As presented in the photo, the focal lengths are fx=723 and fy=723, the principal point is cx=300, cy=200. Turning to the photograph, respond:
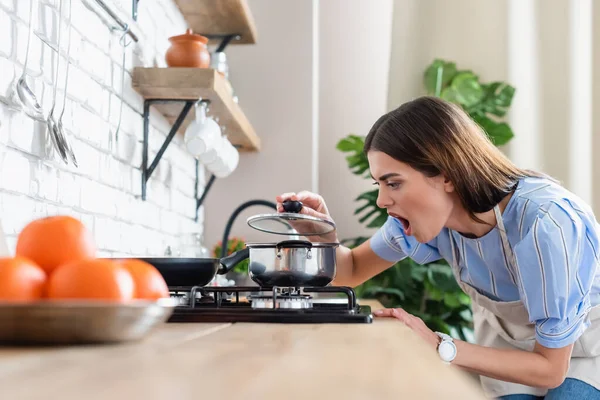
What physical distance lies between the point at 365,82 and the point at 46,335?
319cm

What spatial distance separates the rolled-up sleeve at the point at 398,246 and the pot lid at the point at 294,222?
0.35 m

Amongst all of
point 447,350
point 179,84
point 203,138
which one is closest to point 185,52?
point 179,84

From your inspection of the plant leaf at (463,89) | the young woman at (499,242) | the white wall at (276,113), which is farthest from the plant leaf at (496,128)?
the young woman at (499,242)

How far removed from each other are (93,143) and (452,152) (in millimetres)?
838

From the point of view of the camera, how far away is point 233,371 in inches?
22.3

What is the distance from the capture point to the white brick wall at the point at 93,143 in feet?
4.22

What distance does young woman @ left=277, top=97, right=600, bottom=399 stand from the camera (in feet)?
4.86

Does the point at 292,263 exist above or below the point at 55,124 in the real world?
below

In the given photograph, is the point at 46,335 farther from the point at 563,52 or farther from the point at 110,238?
the point at 563,52

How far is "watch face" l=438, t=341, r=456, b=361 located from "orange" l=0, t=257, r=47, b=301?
960 mm

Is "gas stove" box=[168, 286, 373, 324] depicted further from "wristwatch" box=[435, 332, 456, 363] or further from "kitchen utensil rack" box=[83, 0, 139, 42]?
"kitchen utensil rack" box=[83, 0, 139, 42]

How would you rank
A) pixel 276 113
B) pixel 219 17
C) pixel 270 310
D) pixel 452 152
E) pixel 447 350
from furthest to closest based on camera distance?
pixel 276 113, pixel 219 17, pixel 452 152, pixel 447 350, pixel 270 310

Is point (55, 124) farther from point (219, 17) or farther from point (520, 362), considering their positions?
point (219, 17)

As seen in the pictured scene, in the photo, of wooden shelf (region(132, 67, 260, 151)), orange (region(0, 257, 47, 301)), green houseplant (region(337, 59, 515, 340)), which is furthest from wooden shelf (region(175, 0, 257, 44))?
orange (region(0, 257, 47, 301))
